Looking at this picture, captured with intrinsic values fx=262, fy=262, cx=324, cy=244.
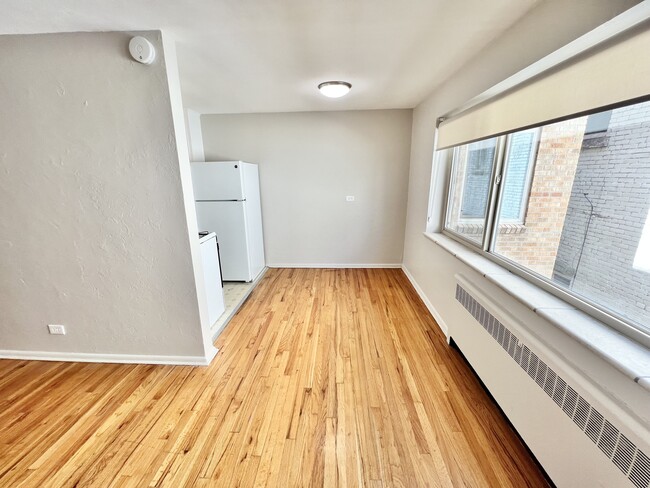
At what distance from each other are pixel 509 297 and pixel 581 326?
0.43 metres

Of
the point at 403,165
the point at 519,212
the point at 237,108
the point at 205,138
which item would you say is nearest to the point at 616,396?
the point at 519,212

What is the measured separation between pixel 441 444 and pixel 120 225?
247 centimetres

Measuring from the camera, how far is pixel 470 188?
2410 mm

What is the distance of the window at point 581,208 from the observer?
102 cm

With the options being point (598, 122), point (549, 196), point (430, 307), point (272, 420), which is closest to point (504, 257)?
point (549, 196)

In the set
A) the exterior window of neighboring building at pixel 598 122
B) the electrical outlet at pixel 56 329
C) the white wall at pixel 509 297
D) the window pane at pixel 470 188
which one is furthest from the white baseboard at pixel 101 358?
the exterior window of neighboring building at pixel 598 122

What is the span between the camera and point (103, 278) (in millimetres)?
1956

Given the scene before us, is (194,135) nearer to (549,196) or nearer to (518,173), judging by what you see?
(518,173)

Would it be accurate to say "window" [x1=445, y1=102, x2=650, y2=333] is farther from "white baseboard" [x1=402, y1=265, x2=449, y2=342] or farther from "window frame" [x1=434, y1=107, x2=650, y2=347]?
"white baseboard" [x1=402, y1=265, x2=449, y2=342]

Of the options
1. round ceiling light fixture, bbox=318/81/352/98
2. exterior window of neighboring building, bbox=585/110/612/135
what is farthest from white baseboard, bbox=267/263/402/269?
exterior window of neighboring building, bbox=585/110/612/135

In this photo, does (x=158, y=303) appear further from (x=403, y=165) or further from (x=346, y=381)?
(x=403, y=165)

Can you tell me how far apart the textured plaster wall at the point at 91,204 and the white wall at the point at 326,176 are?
2298 millimetres

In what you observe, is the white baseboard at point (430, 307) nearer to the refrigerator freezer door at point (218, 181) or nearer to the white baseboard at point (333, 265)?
the white baseboard at point (333, 265)

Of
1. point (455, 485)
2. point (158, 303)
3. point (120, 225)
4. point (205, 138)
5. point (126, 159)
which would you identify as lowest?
point (455, 485)
